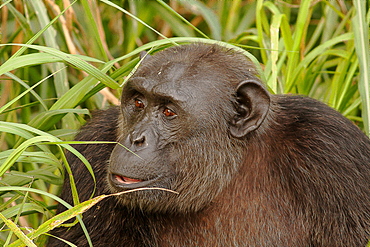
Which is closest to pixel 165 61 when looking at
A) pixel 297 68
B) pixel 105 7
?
pixel 297 68

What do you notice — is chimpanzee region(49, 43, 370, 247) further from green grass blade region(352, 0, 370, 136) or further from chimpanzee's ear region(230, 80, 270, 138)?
green grass blade region(352, 0, 370, 136)

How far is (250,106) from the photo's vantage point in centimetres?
385

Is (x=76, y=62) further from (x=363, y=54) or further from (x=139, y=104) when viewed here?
(x=363, y=54)

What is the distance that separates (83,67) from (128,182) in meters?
0.83

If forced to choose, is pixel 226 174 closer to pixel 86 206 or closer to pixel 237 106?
pixel 237 106

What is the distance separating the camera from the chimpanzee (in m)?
3.78

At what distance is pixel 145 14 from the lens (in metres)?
7.29

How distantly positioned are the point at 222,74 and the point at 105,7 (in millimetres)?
4334

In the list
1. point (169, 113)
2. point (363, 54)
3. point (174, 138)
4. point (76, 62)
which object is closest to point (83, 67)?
point (76, 62)

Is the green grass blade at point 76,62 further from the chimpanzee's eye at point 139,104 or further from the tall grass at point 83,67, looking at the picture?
the chimpanzee's eye at point 139,104

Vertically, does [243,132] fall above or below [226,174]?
above

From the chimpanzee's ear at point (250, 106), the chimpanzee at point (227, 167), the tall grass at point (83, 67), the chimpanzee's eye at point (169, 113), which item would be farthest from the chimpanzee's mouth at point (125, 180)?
the chimpanzee's ear at point (250, 106)

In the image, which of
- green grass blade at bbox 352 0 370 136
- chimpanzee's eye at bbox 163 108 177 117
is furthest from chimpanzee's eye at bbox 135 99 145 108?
green grass blade at bbox 352 0 370 136

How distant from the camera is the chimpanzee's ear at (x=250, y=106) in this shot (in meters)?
3.81
